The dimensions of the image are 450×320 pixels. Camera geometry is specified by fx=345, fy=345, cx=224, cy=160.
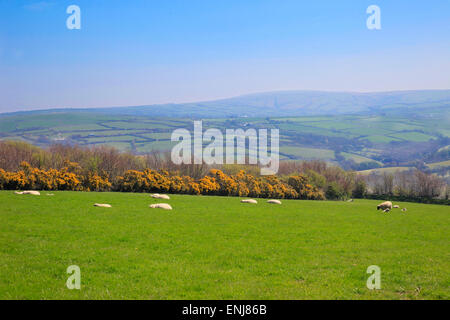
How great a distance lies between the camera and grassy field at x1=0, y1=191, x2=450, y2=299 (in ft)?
28.5

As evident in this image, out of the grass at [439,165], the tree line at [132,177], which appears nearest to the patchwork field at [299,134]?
the grass at [439,165]

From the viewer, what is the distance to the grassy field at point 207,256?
870 cm

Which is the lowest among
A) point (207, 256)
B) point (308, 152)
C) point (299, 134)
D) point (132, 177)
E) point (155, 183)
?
point (308, 152)

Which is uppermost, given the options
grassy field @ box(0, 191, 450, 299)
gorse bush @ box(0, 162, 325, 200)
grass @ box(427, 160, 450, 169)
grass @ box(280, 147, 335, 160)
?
grassy field @ box(0, 191, 450, 299)

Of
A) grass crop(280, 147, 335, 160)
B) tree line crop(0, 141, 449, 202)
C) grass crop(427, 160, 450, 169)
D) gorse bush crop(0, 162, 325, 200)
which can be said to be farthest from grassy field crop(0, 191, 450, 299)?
grass crop(427, 160, 450, 169)

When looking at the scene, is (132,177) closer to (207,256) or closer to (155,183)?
(155,183)

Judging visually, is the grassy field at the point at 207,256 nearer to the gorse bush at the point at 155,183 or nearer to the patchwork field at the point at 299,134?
the gorse bush at the point at 155,183

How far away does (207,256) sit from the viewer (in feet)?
38.0

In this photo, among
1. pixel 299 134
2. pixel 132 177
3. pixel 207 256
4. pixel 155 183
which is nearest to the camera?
pixel 207 256


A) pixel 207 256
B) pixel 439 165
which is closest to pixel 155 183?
pixel 207 256

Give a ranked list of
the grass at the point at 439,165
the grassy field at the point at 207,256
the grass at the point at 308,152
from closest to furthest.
Answer: the grassy field at the point at 207,256, the grass at the point at 439,165, the grass at the point at 308,152

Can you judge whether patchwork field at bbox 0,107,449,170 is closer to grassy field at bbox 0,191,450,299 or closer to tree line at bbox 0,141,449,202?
tree line at bbox 0,141,449,202

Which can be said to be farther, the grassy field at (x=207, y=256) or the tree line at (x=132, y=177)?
the tree line at (x=132, y=177)

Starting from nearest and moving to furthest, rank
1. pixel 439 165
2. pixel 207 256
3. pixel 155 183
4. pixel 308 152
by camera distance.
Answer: pixel 207 256 → pixel 155 183 → pixel 439 165 → pixel 308 152
